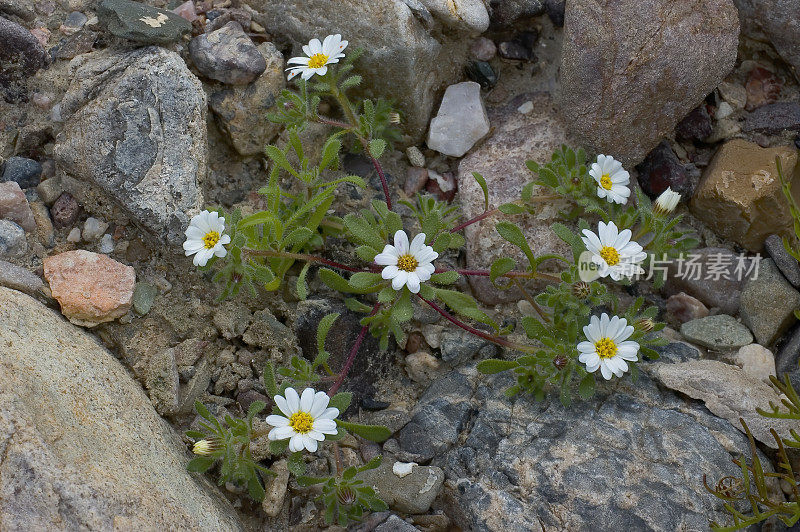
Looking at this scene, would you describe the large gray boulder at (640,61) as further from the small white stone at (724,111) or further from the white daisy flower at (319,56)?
the white daisy flower at (319,56)

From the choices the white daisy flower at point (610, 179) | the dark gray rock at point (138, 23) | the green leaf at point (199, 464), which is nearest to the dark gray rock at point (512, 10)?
the white daisy flower at point (610, 179)

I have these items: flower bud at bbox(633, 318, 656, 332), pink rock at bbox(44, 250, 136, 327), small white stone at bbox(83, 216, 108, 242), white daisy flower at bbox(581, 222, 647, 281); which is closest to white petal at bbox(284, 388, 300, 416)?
pink rock at bbox(44, 250, 136, 327)

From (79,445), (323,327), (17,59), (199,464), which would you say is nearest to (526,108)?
(323,327)

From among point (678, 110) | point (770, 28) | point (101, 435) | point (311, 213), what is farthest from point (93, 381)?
point (770, 28)

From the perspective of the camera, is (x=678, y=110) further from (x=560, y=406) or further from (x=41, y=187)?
(x=41, y=187)

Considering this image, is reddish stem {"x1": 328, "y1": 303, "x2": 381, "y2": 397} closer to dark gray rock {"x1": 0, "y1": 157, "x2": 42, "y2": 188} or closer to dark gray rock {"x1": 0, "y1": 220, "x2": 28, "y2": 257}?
dark gray rock {"x1": 0, "y1": 220, "x2": 28, "y2": 257}
